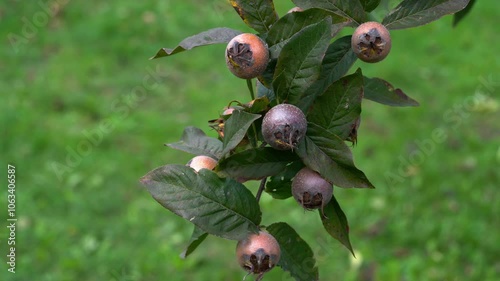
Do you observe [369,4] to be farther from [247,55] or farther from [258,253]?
[258,253]

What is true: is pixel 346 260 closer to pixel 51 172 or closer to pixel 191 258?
pixel 191 258

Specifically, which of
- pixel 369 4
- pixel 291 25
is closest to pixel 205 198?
pixel 291 25

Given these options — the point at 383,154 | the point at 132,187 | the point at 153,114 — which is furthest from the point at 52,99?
the point at 383,154
